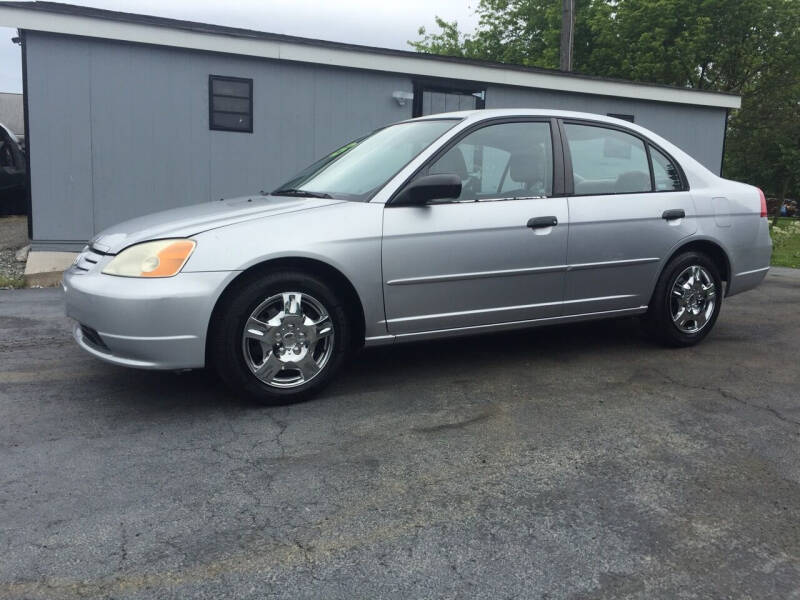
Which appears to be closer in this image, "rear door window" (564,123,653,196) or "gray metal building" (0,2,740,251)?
"rear door window" (564,123,653,196)

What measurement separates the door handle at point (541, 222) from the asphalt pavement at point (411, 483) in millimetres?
933

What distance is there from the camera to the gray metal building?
903 centimetres

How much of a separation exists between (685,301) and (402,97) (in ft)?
22.7

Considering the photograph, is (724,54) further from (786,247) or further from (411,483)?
(411,483)

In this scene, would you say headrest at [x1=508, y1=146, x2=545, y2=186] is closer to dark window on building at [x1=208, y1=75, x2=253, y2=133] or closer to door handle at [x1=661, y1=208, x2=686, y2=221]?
door handle at [x1=661, y1=208, x2=686, y2=221]

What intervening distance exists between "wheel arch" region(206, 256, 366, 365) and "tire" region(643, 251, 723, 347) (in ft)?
7.43

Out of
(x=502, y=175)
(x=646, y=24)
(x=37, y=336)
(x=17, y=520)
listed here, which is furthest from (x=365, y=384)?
(x=646, y=24)

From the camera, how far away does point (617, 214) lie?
4.77m

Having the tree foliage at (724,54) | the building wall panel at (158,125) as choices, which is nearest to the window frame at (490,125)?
the building wall panel at (158,125)

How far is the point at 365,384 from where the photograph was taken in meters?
4.32

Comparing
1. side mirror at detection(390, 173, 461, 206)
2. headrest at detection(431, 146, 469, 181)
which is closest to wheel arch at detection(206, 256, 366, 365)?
side mirror at detection(390, 173, 461, 206)

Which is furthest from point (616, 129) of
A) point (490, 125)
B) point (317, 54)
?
point (317, 54)

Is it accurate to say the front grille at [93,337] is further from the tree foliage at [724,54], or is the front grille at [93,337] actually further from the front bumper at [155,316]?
the tree foliage at [724,54]

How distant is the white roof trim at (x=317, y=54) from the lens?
8789 millimetres
